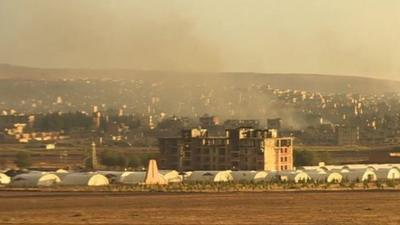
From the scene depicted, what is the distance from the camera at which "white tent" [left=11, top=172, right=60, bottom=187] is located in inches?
3278

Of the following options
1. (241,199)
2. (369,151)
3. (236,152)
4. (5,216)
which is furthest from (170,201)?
(369,151)

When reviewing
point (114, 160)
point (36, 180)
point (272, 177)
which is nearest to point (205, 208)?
point (36, 180)

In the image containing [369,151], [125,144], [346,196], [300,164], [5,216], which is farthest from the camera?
[125,144]

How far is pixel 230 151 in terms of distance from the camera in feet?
366

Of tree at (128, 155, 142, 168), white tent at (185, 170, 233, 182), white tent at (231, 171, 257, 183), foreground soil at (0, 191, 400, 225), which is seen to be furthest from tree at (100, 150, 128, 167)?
foreground soil at (0, 191, 400, 225)

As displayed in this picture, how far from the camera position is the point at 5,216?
47.6 m

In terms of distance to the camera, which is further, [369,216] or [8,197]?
[8,197]

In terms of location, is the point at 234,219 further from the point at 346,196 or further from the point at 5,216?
the point at 346,196

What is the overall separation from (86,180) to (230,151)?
31628mm

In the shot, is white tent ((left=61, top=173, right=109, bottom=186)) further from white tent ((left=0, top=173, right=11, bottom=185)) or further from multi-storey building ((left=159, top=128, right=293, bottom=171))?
multi-storey building ((left=159, top=128, right=293, bottom=171))

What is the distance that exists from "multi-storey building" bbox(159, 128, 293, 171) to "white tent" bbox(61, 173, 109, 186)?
28181 mm

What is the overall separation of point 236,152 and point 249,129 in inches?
142

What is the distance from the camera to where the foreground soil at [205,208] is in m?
43.9

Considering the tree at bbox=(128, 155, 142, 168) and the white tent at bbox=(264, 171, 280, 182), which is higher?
the tree at bbox=(128, 155, 142, 168)
